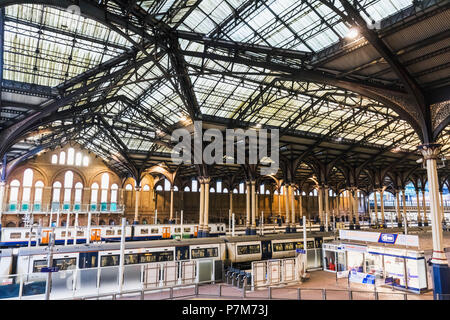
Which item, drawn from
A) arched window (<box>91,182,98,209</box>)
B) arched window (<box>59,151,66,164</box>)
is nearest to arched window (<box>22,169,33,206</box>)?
arched window (<box>59,151,66,164</box>)

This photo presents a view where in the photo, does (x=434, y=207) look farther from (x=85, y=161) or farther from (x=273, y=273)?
(x=85, y=161)

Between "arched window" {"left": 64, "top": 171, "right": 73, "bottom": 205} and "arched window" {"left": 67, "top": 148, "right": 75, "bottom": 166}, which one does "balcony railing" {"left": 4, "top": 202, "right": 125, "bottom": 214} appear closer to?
"arched window" {"left": 64, "top": 171, "right": 73, "bottom": 205}

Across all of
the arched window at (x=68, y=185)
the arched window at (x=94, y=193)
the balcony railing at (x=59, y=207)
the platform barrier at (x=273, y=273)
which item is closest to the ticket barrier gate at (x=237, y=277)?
the platform barrier at (x=273, y=273)

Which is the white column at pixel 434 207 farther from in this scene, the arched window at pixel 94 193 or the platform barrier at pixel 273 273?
the arched window at pixel 94 193

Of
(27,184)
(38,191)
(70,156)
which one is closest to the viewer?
(27,184)

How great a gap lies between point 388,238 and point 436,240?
4.39 metres

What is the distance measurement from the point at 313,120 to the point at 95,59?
21.3 m

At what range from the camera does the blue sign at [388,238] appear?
20023 millimetres

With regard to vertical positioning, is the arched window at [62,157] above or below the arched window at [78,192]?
above

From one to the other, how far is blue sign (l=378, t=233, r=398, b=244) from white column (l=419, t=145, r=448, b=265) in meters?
3.68

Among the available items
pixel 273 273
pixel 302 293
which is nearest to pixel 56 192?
pixel 273 273

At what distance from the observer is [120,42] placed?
18516mm

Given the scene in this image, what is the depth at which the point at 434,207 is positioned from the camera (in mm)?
16562
